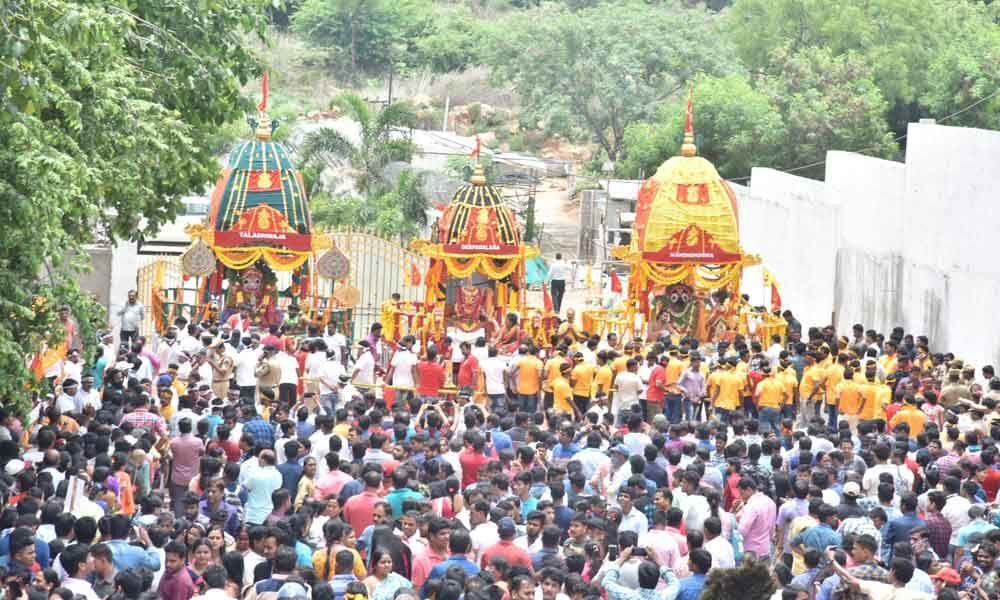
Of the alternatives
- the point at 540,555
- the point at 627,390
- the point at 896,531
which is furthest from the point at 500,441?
the point at 627,390

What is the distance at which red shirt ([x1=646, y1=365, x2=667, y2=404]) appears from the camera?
21.0 m

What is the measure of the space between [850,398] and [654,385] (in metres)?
2.40

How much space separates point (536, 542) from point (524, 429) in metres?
4.09

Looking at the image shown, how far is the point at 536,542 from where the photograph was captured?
1297 centimetres

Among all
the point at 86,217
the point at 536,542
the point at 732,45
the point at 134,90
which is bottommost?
the point at 536,542

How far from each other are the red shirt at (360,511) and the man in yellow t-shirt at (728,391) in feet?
24.9

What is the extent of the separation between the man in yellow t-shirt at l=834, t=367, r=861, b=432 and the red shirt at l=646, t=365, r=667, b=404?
2.14 metres

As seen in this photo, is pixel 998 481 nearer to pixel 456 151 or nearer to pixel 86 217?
pixel 86 217

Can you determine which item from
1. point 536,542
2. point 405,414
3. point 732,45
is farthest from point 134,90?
point 732,45

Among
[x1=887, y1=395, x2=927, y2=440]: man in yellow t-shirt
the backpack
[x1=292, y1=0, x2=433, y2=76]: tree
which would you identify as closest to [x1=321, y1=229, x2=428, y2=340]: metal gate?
[x1=887, y1=395, x2=927, y2=440]: man in yellow t-shirt

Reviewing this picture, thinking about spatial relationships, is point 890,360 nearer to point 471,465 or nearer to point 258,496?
point 471,465

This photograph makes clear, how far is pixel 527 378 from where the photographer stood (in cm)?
2128

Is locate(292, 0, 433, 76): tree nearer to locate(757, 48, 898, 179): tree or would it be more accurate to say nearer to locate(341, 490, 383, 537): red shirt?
locate(757, 48, 898, 179): tree

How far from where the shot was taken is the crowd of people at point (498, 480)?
11758 mm
